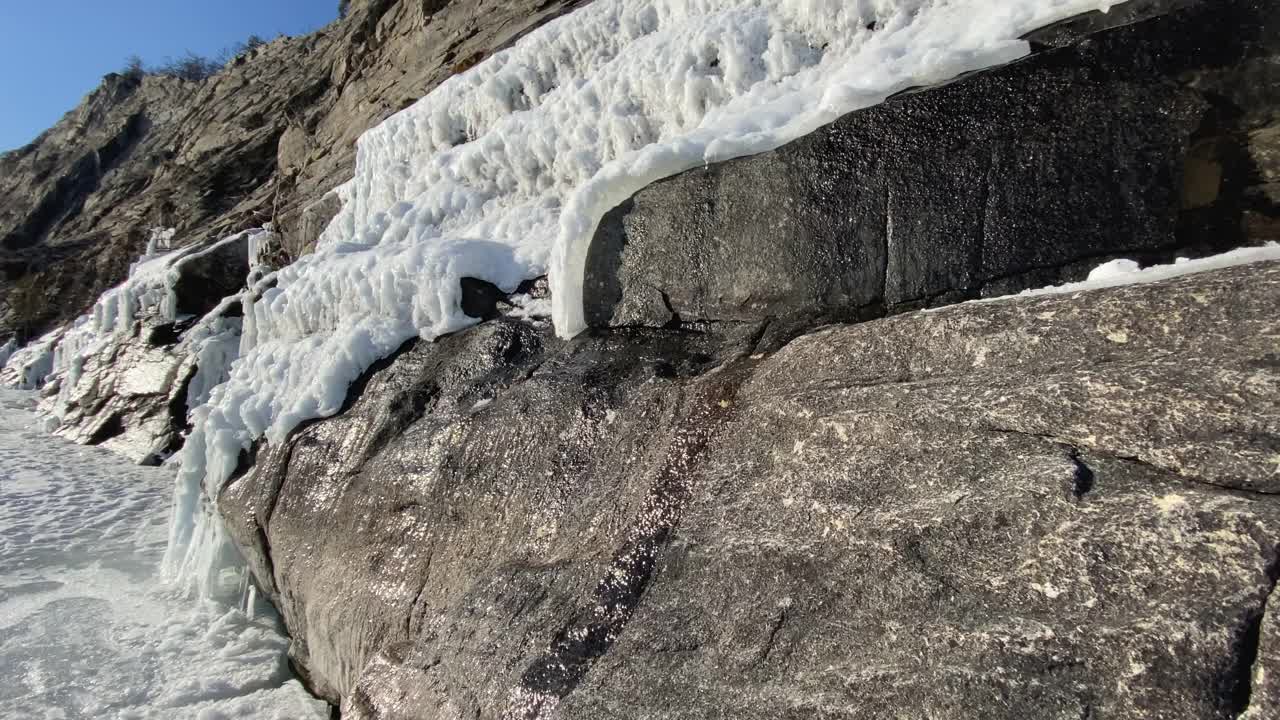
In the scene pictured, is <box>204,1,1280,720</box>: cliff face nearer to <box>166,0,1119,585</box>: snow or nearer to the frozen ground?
<box>166,0,1119,585</box>: snow

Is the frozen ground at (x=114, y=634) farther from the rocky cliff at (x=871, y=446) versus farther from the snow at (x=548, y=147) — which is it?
the snow at (x=548, y=147)

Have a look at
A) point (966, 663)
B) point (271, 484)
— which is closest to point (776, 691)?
point (966, 663)

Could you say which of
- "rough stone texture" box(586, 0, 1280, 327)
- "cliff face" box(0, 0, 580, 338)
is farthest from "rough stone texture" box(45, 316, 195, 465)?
"rough stone texture" box(586, 0, 1280, 327)

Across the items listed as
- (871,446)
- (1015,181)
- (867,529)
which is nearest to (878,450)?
(871,446)

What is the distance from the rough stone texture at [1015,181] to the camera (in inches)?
96.0

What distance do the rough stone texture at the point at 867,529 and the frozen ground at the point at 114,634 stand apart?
31.0 inches

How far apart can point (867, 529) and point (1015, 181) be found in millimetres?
1467

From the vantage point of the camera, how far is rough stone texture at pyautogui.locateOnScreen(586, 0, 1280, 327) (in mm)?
2438

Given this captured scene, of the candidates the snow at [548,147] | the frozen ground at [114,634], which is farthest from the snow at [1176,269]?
the frozen ground at [114,634]

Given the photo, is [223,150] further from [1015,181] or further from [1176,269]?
[1176,269]

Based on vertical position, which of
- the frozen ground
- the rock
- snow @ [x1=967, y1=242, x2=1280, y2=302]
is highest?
the rock

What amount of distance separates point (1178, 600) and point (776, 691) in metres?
0.88

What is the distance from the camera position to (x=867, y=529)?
195 cm

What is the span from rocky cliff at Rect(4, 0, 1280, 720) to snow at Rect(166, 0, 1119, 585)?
0.54 feet
